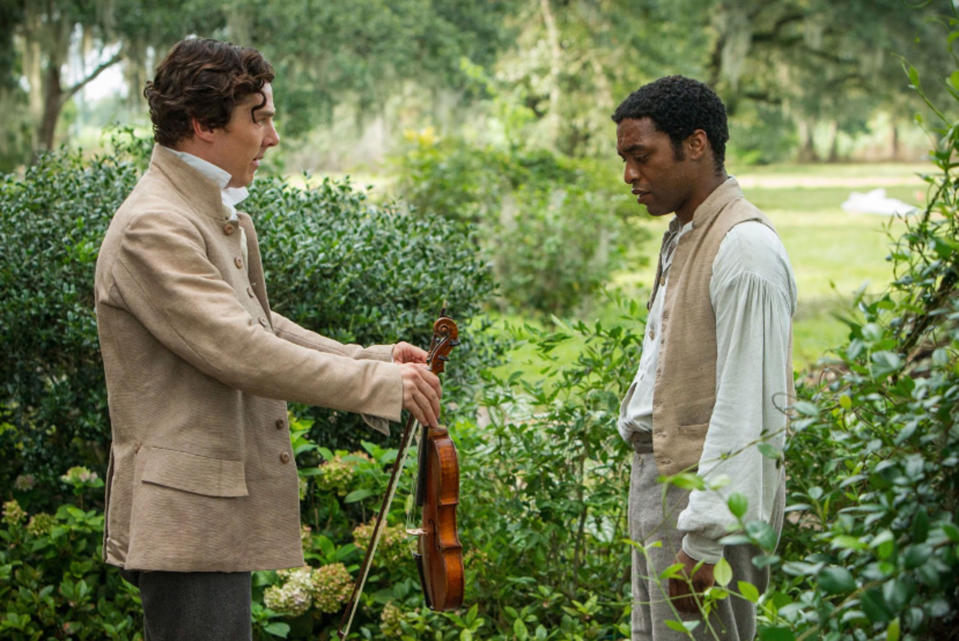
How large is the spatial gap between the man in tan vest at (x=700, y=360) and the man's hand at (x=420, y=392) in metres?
0.48

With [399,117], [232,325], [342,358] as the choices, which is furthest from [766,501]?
[399,117]

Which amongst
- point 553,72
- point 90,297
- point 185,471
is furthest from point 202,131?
point 553,72

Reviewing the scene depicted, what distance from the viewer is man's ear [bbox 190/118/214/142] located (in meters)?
2.38

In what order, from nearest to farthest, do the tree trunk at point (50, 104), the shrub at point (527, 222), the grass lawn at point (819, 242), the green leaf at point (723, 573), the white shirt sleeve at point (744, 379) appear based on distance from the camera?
1. the green leaf at point (723, 573)
2. the white shirt sleeve at point (744, 379)
3. the grass lawn at point (819, 242)
4. the shrub at point (527, 222)
5. the tree trunk at point (50, 104)

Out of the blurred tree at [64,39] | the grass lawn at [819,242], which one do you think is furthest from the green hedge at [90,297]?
the blurred tree at [64,39]

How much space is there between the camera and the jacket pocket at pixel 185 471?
226 centimetres

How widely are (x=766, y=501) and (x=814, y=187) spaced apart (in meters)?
35.2

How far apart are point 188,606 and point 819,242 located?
66.8ft

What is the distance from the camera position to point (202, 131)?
239cm

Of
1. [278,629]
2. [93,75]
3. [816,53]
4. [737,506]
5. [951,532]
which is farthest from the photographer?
[816,53]

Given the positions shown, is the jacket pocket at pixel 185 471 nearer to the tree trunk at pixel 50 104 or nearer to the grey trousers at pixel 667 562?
the grey trousers at pixel 667 562

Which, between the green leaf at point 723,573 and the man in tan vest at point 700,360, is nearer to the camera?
the green leaf at point 723,573

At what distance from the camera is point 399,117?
24.0m

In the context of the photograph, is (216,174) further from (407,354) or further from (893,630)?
(893,630)
